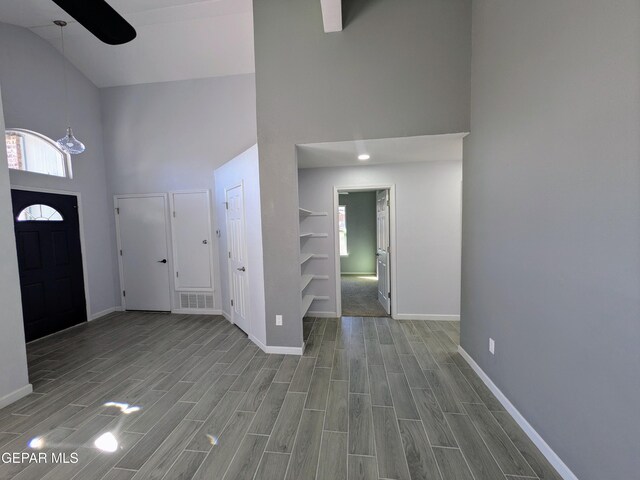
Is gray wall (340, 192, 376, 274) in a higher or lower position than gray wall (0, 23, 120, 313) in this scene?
lower

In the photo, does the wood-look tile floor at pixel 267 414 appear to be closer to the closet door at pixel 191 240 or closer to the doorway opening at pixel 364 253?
the doorway opening at pixel 364 253

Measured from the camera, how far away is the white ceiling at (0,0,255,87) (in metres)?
3.26

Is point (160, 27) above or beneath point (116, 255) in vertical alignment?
above

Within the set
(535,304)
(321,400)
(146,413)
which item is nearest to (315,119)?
(535,304)

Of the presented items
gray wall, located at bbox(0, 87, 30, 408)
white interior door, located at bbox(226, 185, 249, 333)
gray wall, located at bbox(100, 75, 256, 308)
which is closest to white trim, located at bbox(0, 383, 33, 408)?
gray wall, located at bbox(0, 87, 30, 408)

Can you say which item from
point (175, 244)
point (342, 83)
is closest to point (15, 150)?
point (175, 244)

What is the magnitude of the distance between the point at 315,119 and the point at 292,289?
72.1 inches

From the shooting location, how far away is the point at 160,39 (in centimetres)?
378

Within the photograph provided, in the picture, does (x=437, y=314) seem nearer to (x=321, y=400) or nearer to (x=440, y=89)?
(x=321, y=400)

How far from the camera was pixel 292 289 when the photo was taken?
293 centimetres

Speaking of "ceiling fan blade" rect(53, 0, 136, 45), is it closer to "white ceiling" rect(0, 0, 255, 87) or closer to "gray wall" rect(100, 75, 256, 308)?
"white ceiling" rect(0, 0, 255, 87)

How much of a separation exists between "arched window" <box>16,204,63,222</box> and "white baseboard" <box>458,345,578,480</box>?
569 centimetres

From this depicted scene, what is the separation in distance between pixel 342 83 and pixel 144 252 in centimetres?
424

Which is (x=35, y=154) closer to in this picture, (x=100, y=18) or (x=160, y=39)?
(x=160, y=39)
